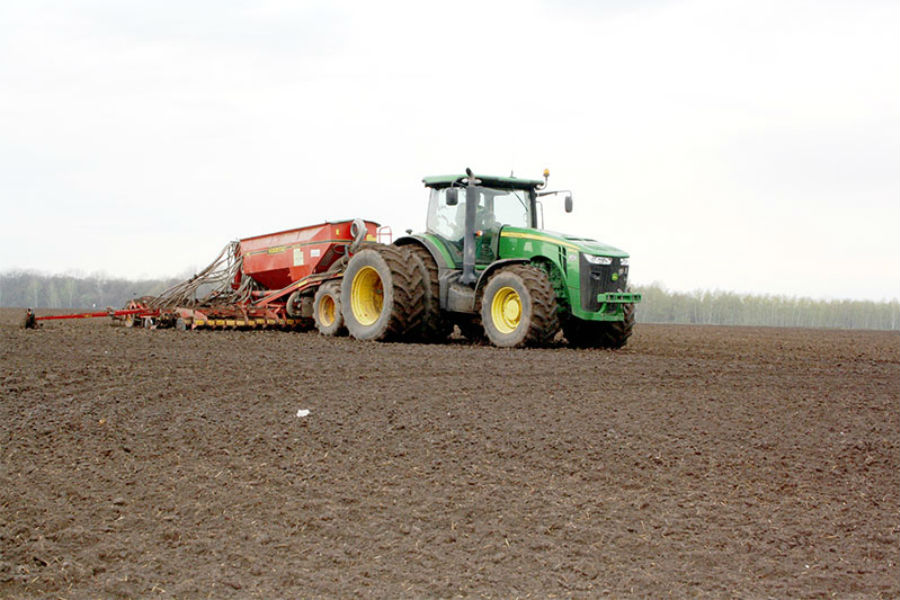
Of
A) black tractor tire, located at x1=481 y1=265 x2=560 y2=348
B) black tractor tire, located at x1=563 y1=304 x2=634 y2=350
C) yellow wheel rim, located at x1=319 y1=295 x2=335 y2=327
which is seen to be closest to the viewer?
black tractor tire, located at x1=481 y1=265 x2=560 y2=348

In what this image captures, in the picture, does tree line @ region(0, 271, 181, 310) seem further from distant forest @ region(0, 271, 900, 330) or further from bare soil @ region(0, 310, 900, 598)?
bare soil @ region(0, 310, 900, 598)

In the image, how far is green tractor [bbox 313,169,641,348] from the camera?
438 inches

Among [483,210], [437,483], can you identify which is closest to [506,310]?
[483,210]

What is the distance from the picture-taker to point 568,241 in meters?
11.3

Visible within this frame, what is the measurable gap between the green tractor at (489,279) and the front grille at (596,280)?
0.04 feet

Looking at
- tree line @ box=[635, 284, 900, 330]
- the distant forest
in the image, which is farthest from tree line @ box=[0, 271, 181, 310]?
tree line @ box=[635, 284, 900, 330]

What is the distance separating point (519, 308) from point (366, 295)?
121 inches

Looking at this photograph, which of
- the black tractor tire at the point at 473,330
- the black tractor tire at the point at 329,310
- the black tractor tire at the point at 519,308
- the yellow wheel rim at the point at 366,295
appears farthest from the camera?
the black tractor tire at the point at 329,310

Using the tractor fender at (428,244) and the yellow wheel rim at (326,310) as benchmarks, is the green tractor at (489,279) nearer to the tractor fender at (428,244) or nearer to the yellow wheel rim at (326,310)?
the tractor fender at (428,244)

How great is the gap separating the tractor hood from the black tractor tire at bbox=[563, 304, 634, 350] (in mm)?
1047

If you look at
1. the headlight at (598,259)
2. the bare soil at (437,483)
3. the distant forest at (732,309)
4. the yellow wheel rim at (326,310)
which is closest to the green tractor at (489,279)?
the headlight at (598,259)

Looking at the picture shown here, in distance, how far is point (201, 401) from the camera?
753 cm

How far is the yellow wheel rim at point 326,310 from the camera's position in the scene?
14.2 meters

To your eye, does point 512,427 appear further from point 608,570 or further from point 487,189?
point 487,189
